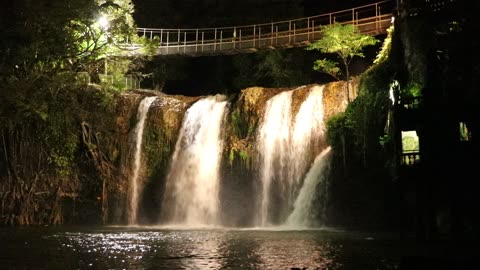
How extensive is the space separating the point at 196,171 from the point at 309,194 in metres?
6.26

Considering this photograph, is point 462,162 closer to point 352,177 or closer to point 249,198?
point 352,177

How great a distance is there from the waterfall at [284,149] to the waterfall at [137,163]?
6.47 m

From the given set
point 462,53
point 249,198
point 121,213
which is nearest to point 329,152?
point 249,198

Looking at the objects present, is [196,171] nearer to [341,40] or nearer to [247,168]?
[247,168]

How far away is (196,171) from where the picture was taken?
24.6m

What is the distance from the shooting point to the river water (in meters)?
9.39

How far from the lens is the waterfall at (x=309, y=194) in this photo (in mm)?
20422

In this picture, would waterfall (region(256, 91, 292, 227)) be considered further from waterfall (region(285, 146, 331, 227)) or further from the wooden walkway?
the wooden walkway

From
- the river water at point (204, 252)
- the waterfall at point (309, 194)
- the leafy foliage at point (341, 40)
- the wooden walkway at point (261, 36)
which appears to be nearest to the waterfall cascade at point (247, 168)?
the waterfall at point (309, 194)

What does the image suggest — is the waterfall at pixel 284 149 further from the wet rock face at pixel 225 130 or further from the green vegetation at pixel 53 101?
the green vegetation at pixel 53 101

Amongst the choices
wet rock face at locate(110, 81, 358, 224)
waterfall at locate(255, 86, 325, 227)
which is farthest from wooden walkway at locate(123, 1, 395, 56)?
waterfall at locate(255, 86, 325, 227)

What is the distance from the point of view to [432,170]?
13.1 m

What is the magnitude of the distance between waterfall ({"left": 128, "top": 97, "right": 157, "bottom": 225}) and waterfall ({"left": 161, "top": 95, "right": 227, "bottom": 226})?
5.12 feet

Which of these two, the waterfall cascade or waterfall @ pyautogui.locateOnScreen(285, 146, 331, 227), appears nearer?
waterfall @ pyautogui.locateOnScreen(285, 146, 331, 227)
